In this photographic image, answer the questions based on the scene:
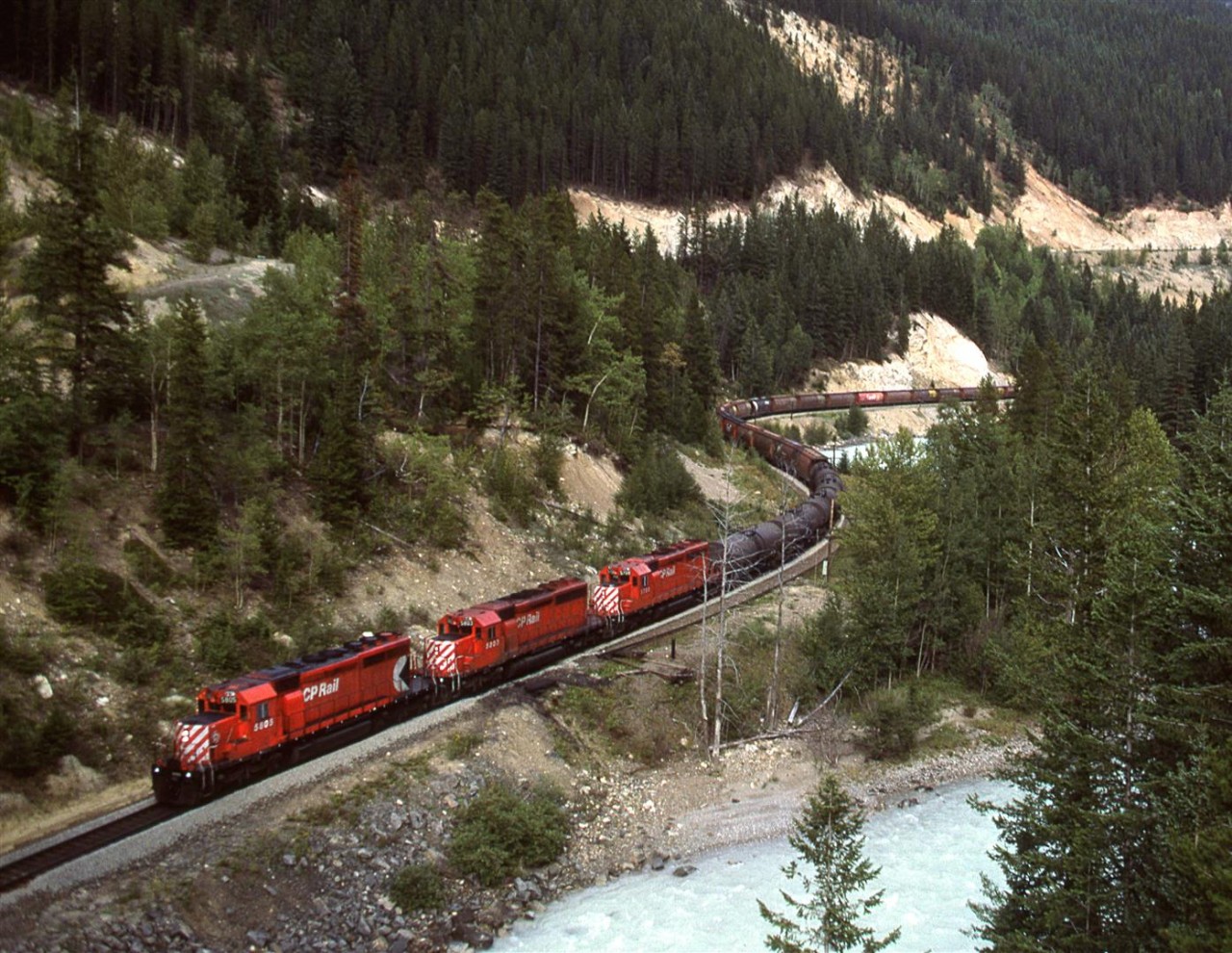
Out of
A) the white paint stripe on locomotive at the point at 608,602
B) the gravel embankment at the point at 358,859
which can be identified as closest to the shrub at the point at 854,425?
the white paint stripe on locomotive at the point at 608,602

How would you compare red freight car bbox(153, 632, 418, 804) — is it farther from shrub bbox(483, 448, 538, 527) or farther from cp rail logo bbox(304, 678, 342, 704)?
shrub bbox(483, 448, 538, 527)

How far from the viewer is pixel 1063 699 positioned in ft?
72.8

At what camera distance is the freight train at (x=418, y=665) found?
26.1 meters

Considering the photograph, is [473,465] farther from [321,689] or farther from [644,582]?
[321,689]

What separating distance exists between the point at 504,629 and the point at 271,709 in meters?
10.1

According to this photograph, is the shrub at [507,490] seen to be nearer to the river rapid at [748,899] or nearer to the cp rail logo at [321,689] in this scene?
the cp rail logo at [321,689]

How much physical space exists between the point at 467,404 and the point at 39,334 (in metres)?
24.4

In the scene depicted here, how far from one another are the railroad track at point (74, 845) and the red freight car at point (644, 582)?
65.0 feet

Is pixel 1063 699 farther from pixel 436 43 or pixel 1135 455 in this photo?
pixel 436 43

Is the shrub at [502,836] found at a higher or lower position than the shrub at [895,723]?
higher

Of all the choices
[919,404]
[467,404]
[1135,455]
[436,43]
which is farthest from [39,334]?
[436,43]

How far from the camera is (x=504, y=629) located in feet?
118

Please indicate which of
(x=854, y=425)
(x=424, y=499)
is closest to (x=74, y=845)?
(x=424, y=499)

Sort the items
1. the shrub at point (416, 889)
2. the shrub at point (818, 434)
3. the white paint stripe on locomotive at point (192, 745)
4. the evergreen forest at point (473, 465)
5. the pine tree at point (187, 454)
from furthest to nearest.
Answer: the shrub at point (818, 434), the pine tree at point (187, 454), the white paint stripe on locomotive at point (192, 745), the shrub at point (416, 889), the evergreen forest at point (473, 465)
